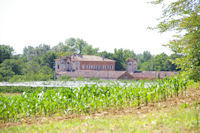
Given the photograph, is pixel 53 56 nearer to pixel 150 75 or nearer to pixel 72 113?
pixel 150 75

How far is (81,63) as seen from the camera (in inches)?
3029

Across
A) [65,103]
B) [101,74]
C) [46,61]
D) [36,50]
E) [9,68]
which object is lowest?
[65,103]

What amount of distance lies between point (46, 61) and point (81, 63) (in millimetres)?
15749

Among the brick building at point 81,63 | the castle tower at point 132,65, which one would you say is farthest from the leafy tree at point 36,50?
the castle tower at point 132,65

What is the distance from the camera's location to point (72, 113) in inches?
407

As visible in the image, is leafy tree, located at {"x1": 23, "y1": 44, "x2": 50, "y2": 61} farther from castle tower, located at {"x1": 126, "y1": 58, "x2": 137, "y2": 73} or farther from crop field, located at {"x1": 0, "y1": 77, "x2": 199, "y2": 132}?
crop field, located at {"x1": 0, "y1": 77, "x2": 199, "y2": 132}

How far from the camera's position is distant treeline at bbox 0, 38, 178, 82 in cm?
6131

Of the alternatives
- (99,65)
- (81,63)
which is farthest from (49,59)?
(99,65)

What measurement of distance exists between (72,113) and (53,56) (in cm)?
7772

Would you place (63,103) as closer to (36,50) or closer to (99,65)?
(99,65)

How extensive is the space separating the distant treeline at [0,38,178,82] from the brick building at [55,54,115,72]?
13.1ft

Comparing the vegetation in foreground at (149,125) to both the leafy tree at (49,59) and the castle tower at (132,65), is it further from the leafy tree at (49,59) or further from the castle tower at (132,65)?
the leafy tree at (49,59)

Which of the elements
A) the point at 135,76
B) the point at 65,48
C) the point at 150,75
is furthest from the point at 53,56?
the point at 150,75

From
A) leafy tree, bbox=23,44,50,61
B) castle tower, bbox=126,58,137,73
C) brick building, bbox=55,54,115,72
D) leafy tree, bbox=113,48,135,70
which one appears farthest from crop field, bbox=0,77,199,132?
leafy tree, bbox=23,44,50,61
